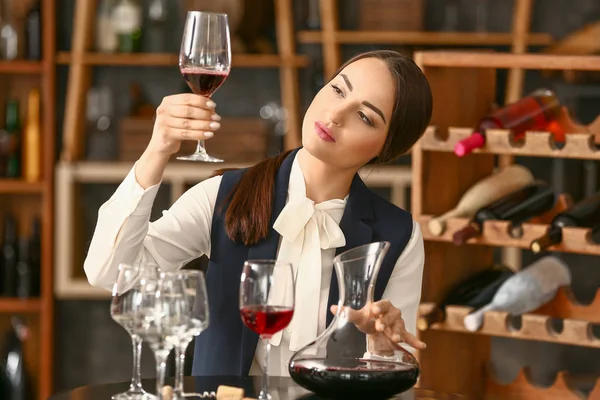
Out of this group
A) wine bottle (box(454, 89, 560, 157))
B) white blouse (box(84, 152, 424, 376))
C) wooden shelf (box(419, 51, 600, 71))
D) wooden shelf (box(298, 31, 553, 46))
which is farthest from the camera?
wooden shelf (box(298, 31, 553, 46))

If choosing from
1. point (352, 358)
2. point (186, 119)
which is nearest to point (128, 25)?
point (186, 119)

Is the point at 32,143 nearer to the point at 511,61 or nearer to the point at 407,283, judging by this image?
the point at 511,61

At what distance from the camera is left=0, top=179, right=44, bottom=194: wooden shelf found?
3.94 m

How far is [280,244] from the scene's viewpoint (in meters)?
2.02

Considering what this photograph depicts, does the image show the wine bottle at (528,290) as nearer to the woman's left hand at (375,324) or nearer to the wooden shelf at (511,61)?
the wooden shelf at (511,61)

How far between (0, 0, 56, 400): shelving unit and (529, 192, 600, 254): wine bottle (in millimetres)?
2143

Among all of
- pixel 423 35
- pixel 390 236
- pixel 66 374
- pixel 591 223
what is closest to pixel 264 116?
pixel 423 35

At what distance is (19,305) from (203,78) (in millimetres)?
2342

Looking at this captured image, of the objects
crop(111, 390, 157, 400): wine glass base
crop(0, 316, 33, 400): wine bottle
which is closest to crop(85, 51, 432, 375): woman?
crop(111, 390, 157, 400): wine glass base

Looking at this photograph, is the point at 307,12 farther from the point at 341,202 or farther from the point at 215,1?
the point at 341,202

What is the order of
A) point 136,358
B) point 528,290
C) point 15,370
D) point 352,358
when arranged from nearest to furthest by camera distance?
point 136,358 < point 352,358 < point 528,290 < point 15,370

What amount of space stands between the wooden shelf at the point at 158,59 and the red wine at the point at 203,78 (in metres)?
1.95

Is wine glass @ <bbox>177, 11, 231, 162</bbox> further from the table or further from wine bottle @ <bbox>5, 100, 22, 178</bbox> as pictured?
wine bottle @ <bbox>5, 100, 22, 178</bbox>

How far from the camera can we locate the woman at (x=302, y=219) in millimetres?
1892
